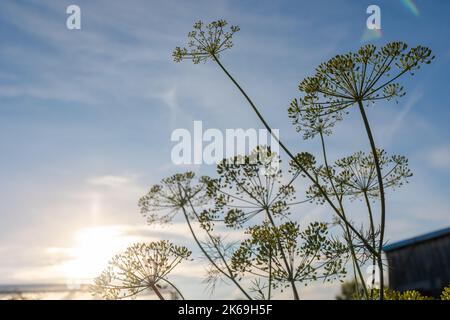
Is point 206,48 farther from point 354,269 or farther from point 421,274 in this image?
point 421,274

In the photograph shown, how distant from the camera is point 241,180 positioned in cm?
1131

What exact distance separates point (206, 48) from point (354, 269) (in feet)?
18.8

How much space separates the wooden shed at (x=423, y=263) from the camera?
34938mm

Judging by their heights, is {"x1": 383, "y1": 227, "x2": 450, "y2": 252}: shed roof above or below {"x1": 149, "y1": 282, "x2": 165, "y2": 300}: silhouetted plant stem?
above

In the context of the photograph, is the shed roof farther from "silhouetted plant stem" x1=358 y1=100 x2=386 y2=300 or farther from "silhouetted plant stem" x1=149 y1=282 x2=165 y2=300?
"silhouetted plant stem" x1=358 y1=100 x2=386 y2=300

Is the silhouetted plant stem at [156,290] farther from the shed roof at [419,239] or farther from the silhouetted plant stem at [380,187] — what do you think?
the shed roof at [419,239]

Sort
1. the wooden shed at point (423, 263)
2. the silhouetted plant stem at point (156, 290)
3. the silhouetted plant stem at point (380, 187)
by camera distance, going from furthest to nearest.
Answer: the wooden shed at point (423, 263), the silhouetted plant stem at point (156, 290), the silhouetted plant stem at point (380, 187)

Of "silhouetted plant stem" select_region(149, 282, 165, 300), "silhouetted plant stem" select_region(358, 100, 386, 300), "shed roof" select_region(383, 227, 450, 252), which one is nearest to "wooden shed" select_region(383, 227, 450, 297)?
"shed roof" select_region(383, 227, 450, 252)

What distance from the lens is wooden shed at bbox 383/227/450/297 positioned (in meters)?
34.9

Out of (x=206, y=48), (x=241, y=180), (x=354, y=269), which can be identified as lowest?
(x=354, y=269)

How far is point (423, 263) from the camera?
3650 centimetres

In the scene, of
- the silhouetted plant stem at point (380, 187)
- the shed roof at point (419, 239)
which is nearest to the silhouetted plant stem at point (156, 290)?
the silhouetted plant stem at point (380, 187)
